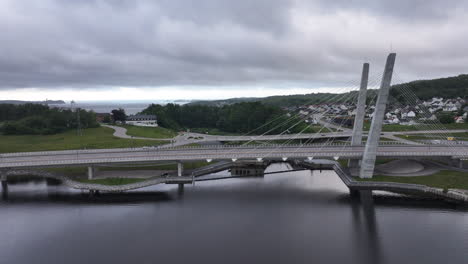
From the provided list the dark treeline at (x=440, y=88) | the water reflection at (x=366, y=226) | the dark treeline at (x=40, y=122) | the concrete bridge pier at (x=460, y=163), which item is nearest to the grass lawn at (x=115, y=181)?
the water reflection at (x=366, y=226)

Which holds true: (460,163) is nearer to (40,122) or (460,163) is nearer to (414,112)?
(414,112)

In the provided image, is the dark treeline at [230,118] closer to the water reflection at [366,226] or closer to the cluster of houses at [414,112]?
the cluster of houses at [414,112]

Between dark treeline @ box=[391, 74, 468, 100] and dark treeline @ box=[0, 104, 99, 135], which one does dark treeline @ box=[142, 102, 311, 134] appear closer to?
dark treeline @ box=[0, 104, 99, 135]

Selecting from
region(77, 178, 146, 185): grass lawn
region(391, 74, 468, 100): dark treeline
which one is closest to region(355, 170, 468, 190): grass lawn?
region(77, 178, 146, 185): grass lawn

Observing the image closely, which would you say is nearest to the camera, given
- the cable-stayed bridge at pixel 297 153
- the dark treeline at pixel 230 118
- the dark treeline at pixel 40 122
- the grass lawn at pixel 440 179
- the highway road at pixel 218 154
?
the grass lawn at pixel 440 179

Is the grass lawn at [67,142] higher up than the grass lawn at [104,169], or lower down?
higher up

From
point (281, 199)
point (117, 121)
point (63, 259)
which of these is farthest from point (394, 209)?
point (117, 121)
